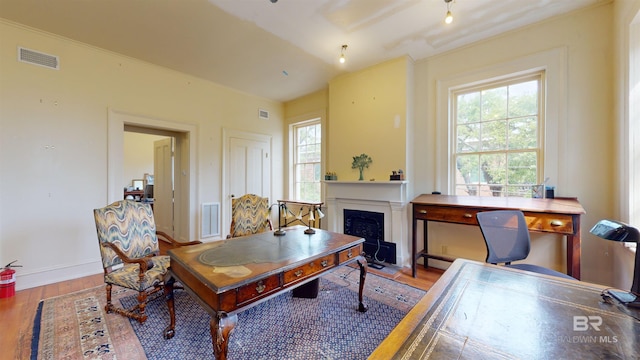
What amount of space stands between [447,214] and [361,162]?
149cm

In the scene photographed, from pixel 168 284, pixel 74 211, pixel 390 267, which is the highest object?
pixel 74 211

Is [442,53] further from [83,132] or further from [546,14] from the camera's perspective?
[83,132]

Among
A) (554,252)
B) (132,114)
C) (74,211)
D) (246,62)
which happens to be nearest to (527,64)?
(554,252)

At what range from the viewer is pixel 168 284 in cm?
183

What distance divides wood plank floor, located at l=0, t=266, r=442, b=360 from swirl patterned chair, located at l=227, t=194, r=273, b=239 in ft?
5.20

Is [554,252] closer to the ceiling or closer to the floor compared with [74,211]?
closer to the floor

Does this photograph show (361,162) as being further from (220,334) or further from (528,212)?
(220,334)

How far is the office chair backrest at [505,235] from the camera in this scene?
6.40 ft

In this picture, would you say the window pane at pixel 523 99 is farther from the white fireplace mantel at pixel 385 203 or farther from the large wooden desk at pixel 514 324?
the large wooden desk at pixel 514 324

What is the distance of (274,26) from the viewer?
276 centimetres

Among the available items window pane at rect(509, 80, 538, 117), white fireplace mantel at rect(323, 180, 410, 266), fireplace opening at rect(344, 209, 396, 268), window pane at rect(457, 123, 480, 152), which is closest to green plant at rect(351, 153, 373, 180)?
white fireplace mantel at rect(323, 180, 410, 266)

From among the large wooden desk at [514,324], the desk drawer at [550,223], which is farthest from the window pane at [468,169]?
the large wooden desk at [514,324]

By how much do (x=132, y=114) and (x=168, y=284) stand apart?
2.84 metres

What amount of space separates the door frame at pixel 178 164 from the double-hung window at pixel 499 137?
13.4ft
